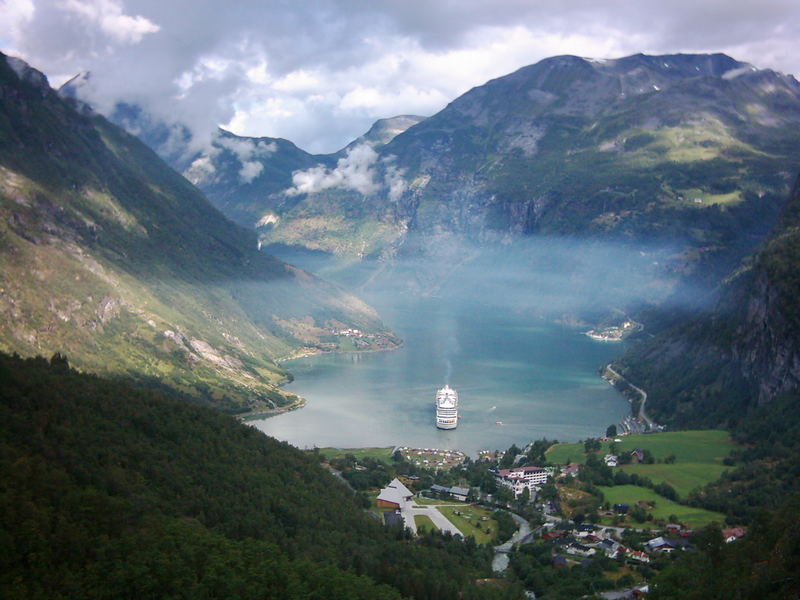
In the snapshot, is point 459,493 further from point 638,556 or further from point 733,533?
point 733,533

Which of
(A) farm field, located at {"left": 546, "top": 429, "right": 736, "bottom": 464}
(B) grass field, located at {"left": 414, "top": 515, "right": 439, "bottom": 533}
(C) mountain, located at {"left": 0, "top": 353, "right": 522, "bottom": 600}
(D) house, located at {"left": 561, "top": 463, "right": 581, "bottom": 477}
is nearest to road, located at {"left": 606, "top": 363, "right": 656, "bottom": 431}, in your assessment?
(A) farm field, located at {"left": 546, "top": 429, "right": 736, "bottom": 464}

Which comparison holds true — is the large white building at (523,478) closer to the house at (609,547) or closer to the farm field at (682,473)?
the farm field at (682,473)

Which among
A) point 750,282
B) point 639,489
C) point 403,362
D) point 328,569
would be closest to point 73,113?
point 403,362

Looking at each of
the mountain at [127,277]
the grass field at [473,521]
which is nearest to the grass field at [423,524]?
the grass field at [473,521]

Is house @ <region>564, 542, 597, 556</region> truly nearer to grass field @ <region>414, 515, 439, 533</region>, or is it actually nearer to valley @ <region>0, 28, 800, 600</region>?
valley @ <region>0, 28, 800, 600</region>

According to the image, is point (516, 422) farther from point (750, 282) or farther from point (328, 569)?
Result: point (328, 569)
